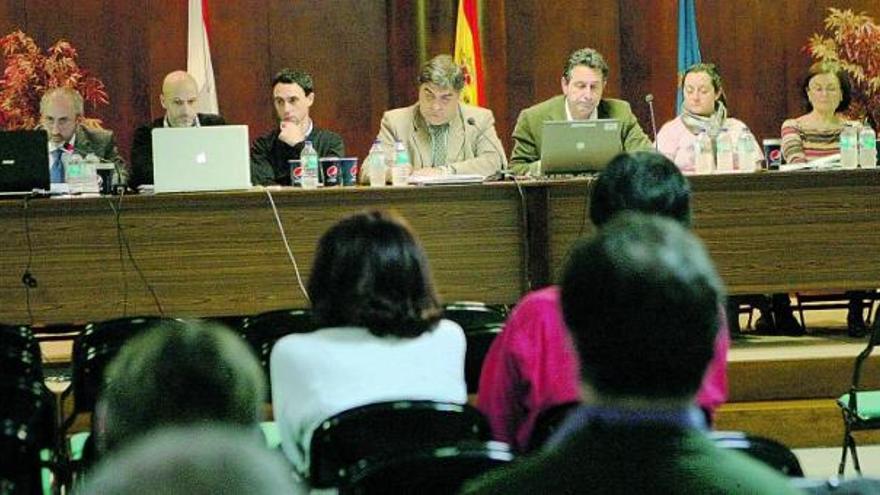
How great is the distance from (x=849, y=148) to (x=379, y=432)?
394cm

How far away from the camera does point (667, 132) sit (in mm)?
7031

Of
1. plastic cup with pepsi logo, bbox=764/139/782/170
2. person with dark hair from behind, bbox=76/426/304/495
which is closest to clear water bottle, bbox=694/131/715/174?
plastic cup with pepsi logo, bbox=764/139/782/170

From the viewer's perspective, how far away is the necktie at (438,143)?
6914mm

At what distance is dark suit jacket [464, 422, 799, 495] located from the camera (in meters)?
1.44

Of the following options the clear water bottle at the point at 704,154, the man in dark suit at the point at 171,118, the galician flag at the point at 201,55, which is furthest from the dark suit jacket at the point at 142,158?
the clear water bottle at the point at 704,154

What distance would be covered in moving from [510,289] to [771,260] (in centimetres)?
111

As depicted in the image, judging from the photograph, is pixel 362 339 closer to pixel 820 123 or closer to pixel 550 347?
pixel 550 347

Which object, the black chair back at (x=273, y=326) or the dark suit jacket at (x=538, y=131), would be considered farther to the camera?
the dark suit jacket at (x=538, y=131)

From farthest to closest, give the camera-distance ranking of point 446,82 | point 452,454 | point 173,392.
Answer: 1. point 446,82
2. point 452,454
3. point 173,392

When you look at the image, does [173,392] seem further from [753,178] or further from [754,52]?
[754,52]

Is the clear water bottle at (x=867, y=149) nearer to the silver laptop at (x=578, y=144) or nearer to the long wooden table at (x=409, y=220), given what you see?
the long wooden table at (x=409, y=220)

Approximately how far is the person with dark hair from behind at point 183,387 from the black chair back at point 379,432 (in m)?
1.31

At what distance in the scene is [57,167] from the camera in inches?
269

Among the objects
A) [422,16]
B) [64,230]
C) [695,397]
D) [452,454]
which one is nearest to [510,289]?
[64,230]
